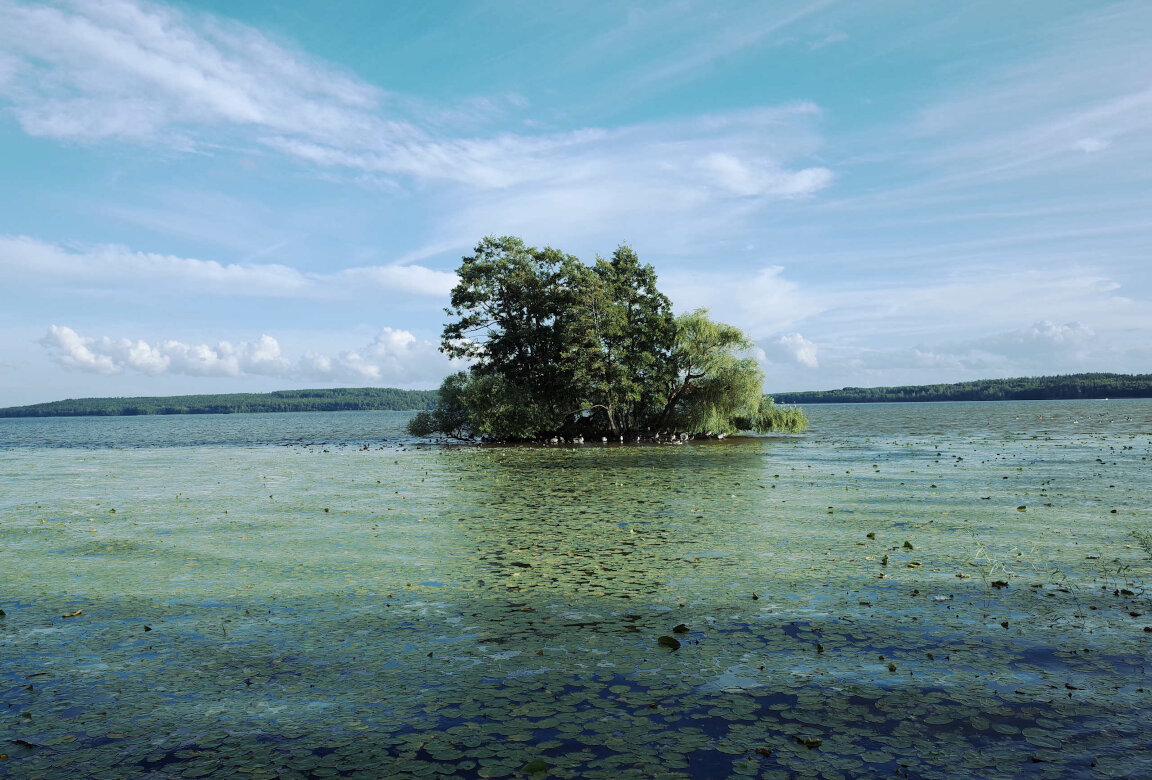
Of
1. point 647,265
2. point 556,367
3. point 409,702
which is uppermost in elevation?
point 647,265

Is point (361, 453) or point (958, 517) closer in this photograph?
point (958, 517)

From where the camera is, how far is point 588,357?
4731 centimetres

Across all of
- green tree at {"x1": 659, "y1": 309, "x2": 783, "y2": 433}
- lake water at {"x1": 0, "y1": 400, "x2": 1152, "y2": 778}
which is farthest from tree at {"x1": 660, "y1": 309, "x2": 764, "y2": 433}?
lake water at {"x1": 0, "y1": 400, "x2": 1152, "y2": 778}

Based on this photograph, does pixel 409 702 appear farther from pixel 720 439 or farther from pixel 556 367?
pixel 720 439

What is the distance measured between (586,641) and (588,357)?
130 ft

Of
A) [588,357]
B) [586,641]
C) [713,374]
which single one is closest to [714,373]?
[713,374]

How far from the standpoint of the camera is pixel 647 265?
2048 inches

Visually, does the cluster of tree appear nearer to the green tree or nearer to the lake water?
the green tree

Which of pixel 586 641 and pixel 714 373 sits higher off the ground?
pixel 714 373

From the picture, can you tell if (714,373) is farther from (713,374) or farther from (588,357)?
(588,357)

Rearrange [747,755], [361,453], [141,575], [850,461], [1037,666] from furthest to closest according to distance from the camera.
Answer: [361,453] → [850,461] → [141,575] → [1037,666] → [747,755]

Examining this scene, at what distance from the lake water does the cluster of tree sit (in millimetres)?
30151

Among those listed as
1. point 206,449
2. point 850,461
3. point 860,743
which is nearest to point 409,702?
point 860,743

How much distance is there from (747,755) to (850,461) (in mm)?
29040
